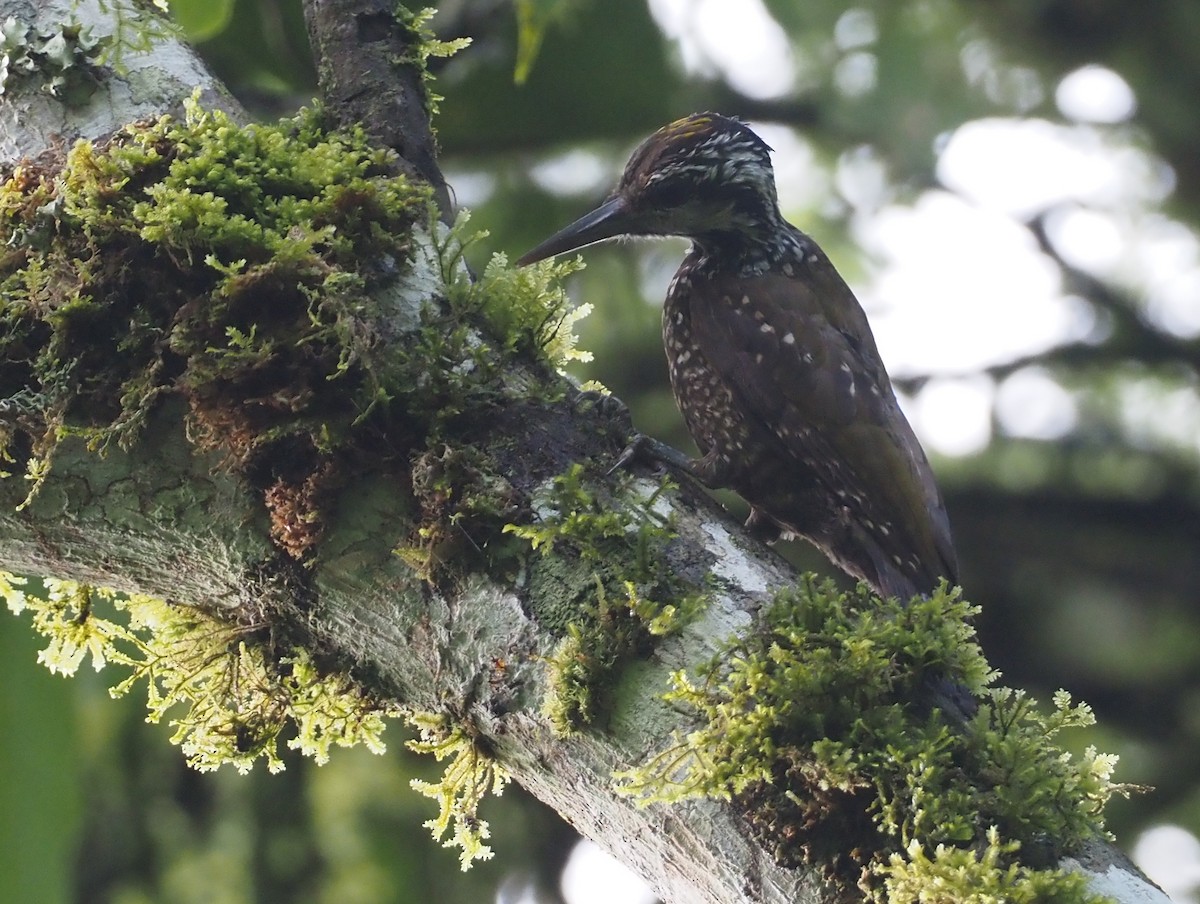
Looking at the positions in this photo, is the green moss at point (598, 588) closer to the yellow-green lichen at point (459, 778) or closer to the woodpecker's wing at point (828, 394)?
the yellow-green lichen at point (459, 778)

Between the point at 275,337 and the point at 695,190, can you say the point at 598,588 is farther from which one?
the point at 695,190

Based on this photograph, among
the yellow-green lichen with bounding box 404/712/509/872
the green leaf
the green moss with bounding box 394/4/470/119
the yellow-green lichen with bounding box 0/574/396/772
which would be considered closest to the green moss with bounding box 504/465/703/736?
the yellow-green lichen with bounding box 404/712/509/872

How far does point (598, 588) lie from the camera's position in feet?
4.70

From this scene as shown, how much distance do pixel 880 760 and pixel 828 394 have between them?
1.60 meters

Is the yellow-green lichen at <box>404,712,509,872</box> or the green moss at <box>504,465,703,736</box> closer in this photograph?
the green moss at <box>504,465,703,736</box>

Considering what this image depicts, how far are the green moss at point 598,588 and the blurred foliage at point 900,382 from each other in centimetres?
173

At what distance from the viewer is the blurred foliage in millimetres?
3465

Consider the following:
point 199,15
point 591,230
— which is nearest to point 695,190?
point 591,230

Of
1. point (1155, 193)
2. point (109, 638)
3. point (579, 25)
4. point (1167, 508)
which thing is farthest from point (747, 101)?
point (109, 638)

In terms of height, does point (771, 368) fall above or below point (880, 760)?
above

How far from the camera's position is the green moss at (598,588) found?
1373mm

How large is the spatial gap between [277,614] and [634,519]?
50 centimetres

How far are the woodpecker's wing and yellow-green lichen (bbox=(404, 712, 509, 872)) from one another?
120cm

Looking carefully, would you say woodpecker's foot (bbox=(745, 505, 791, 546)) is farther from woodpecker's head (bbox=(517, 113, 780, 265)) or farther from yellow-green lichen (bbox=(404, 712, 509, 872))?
yellow-green lichen (bbox=(404, 712, 509, 872))
